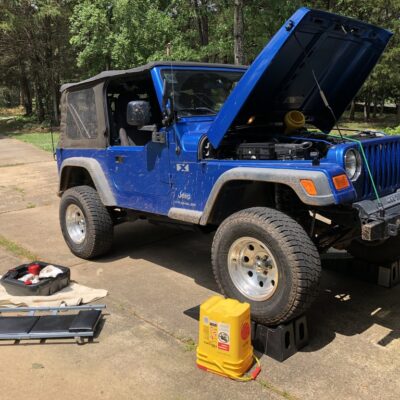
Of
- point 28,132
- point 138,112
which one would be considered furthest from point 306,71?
point 28,132

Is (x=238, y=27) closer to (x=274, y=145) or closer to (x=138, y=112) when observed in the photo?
(x=138, y=112)

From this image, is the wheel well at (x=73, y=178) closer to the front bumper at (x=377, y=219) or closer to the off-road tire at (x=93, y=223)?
the off-road tire at (x=93, y=223)

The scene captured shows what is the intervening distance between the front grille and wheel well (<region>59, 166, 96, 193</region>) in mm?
3421

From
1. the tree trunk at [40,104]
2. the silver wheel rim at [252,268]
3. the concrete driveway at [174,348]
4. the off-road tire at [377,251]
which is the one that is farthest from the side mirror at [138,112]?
the tree trunk at [40,104]

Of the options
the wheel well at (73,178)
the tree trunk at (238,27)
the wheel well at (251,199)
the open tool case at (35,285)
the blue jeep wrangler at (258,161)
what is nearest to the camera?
the blue jeep wrangler at (258,161)

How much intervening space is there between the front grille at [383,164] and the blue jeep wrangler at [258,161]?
1cm

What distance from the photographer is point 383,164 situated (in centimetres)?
363

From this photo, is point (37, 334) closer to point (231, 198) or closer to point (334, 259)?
point (231, 198)

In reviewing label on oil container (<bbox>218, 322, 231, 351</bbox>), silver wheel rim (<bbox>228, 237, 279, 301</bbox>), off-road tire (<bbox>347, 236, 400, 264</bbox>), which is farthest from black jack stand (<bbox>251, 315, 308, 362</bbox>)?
off-road tire (<bbox>347, 236, 400, 264</bbox>)

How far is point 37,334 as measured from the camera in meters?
3.55

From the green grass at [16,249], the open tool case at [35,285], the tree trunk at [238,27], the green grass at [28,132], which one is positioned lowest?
the green grass at [16,249]

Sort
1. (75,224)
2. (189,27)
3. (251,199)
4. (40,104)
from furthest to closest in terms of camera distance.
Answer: (40,104) < (189,27) < (75,224) < (251,199)

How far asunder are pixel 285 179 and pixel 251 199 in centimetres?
73

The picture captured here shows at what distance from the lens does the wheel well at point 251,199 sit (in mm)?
3684
